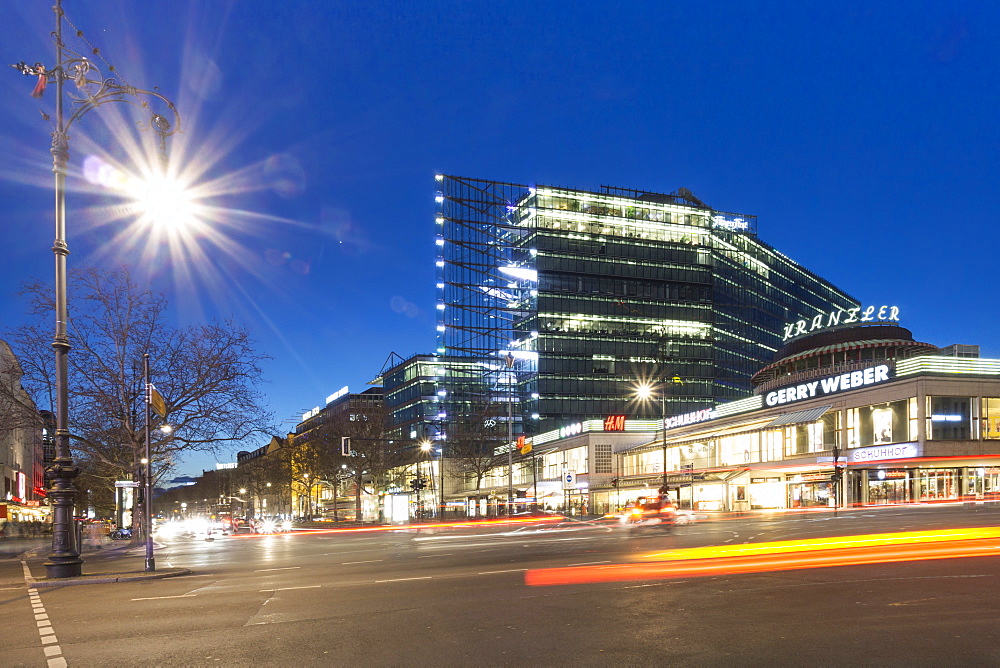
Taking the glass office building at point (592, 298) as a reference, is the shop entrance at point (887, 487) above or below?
below

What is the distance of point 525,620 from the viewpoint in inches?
442

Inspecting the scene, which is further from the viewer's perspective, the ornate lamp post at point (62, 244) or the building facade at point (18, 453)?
the building facade at point (18, 453)

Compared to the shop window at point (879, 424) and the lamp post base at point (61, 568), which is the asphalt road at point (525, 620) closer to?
the lamp post base at point (61, 568)

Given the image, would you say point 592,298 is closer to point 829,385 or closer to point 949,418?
point 829,385

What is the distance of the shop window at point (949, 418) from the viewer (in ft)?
174

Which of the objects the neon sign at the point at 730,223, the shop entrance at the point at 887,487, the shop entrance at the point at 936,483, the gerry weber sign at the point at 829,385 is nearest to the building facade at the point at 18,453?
the shop entrance at the point at 887,487

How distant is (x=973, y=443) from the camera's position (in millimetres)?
53312

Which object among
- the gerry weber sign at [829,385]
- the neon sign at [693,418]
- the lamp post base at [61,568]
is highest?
the gerry weber sign at [829,385]

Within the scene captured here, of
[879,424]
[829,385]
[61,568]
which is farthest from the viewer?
[829,385]

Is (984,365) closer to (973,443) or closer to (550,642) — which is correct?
(973,443)

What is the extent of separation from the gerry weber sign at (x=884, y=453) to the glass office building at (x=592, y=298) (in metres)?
60.2

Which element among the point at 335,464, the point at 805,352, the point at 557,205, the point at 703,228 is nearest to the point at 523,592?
the point at 805,352

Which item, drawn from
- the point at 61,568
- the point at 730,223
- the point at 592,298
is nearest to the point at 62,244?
the point at 61,568

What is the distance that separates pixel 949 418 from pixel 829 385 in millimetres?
9279
